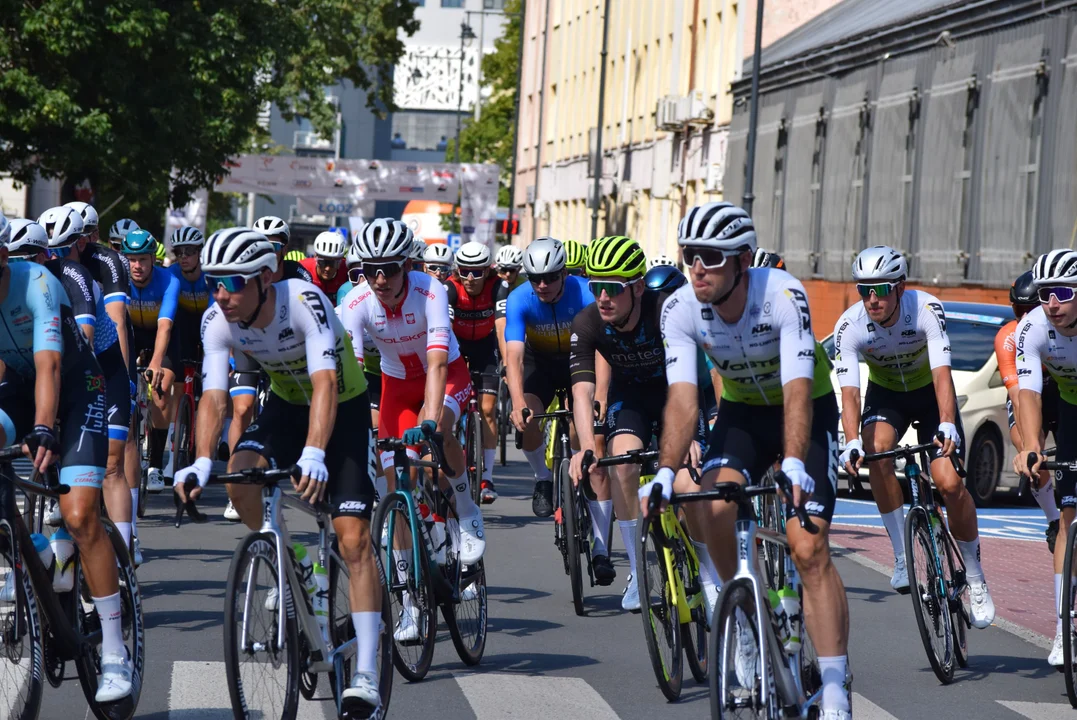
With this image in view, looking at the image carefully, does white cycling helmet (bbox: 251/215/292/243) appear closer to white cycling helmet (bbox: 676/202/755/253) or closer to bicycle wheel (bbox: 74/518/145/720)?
bicycle wheel (bbox: 74/518/145/720)

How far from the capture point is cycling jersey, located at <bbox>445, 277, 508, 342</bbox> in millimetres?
15109

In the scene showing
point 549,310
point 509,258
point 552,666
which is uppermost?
point 509,258

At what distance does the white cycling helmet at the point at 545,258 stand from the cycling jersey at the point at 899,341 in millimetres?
1890

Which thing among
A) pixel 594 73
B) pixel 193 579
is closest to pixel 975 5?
pixel 193 579

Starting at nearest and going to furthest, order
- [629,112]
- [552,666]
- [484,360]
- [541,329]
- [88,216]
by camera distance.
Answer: [552,666]
[88,216]
[541,329]
[484,360]
[629,112]

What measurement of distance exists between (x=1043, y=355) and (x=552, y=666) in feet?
8.90

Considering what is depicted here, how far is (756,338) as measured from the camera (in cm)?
677

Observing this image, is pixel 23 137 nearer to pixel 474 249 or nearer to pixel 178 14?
pixel 178 14

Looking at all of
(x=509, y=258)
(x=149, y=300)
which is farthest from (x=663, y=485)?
(x=509, y=258)

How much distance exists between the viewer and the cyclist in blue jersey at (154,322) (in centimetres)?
1277

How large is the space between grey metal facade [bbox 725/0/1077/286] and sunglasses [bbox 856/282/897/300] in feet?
49.5

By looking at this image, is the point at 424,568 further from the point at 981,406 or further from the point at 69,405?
the point at 981,406

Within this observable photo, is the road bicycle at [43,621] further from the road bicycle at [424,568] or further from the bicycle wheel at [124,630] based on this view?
the road bicycle at [424,568]

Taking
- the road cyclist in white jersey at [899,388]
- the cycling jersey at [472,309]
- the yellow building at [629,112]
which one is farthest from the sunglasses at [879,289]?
the yellow building at [629,112]
